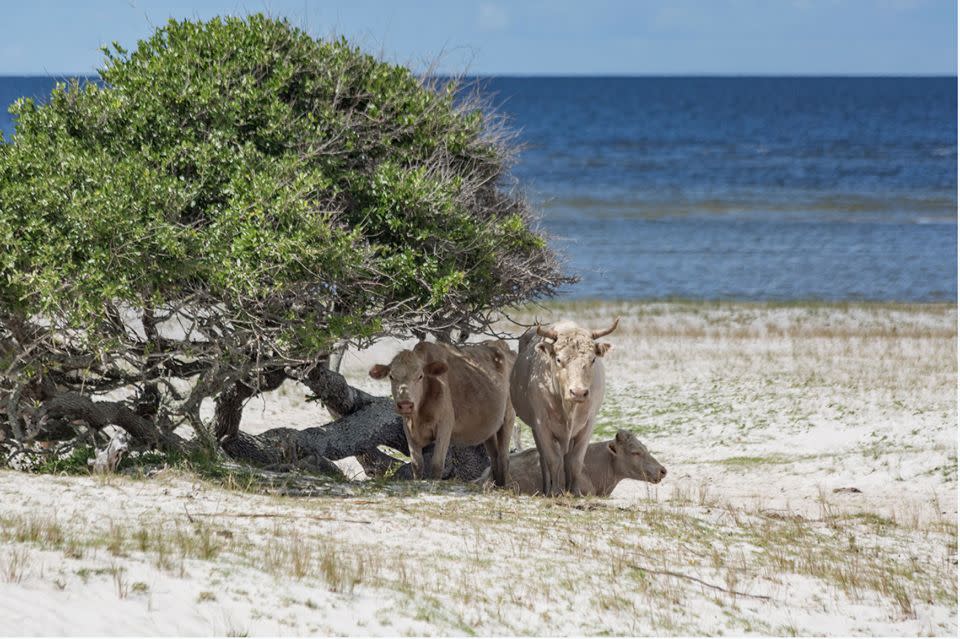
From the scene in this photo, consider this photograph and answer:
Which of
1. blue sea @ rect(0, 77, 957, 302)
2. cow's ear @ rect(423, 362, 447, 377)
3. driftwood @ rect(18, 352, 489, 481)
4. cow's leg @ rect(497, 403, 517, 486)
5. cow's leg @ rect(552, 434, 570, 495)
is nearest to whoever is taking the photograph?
driftwood @ rect(18, 352, 489, 481)

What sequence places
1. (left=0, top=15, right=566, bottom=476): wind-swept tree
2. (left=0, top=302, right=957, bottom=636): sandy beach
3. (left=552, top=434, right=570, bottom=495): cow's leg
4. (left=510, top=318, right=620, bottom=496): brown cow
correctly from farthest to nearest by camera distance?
(left=552, top=434, right=570, bottom=495): cow's leg < (left=510, top=318, right=620, bottom=496): brown cow < (left=0, top=15, right=566, bottom=476): wind-swept tree < (left=0, top=302, right=957, bottom=636): sandy beach

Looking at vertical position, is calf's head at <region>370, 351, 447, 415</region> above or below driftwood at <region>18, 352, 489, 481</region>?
above

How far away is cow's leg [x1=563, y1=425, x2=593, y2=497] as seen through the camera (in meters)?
14.5

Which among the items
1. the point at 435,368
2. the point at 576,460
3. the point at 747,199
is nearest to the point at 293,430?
the point at 435,368

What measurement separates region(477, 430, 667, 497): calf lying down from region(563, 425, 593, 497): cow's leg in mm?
620

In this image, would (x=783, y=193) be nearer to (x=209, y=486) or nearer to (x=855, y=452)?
(x=855, y=452)

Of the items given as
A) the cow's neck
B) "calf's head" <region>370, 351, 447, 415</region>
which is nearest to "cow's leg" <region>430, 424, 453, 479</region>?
"calf's head" <region>370, 351, 447, 415</region>

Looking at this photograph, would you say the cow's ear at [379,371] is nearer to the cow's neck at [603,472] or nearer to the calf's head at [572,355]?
the calf's head at [572,355]

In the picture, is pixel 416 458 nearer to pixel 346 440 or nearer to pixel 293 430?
pixel 346 440

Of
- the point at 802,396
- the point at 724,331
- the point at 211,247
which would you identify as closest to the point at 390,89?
the point at 211,247

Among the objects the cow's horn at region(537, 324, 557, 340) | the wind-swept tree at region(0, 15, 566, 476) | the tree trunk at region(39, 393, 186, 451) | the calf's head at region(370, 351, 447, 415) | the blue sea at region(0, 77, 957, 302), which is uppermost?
the blue sea at region(0, 77, 957, 302)

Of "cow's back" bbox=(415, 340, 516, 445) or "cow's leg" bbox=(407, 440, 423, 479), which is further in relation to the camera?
"cow's back" bbox=(415, 340, 516, 445)

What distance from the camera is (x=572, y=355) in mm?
13492

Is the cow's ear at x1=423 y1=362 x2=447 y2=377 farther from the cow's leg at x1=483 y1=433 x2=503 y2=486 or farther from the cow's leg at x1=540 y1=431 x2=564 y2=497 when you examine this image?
the cow's leg at x1=483 y1=433 x2=503 y2=486
